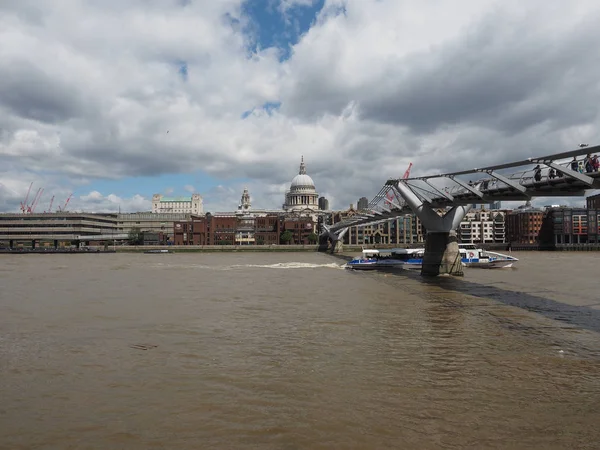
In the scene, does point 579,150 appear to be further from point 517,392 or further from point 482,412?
point 482,412

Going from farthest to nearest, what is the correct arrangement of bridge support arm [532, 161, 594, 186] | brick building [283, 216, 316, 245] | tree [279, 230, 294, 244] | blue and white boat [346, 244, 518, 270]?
brick building [283, 216, 316, 245], tree [279, 230, 294, 244], blue and white boat [346, 244, 518, 270], bridge support arm [532, 161, 594, 186]

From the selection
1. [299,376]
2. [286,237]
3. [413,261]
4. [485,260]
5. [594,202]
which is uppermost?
[594,202]

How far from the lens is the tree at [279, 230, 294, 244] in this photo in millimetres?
131625

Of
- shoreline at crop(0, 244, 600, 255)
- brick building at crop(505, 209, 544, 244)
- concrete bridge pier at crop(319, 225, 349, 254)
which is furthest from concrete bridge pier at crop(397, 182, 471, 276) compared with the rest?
brick building at crop(505, 209, 544, 244)

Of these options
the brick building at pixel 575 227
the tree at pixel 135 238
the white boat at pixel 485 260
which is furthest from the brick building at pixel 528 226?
the tree at pixel 135 238

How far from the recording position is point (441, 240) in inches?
1563

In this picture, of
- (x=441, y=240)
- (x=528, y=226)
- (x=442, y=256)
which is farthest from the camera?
(x=528, y=226)

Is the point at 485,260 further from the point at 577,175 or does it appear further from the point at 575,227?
the point at 575,227

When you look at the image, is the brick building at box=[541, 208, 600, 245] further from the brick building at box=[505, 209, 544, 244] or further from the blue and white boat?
the blue and white boat

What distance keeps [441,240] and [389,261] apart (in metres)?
10.6

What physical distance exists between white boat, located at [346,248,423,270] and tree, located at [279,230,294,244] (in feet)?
257

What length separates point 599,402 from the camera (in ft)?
28.3

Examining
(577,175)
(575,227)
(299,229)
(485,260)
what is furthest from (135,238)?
(577,175)

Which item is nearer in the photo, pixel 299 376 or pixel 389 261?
pixel 299 376
